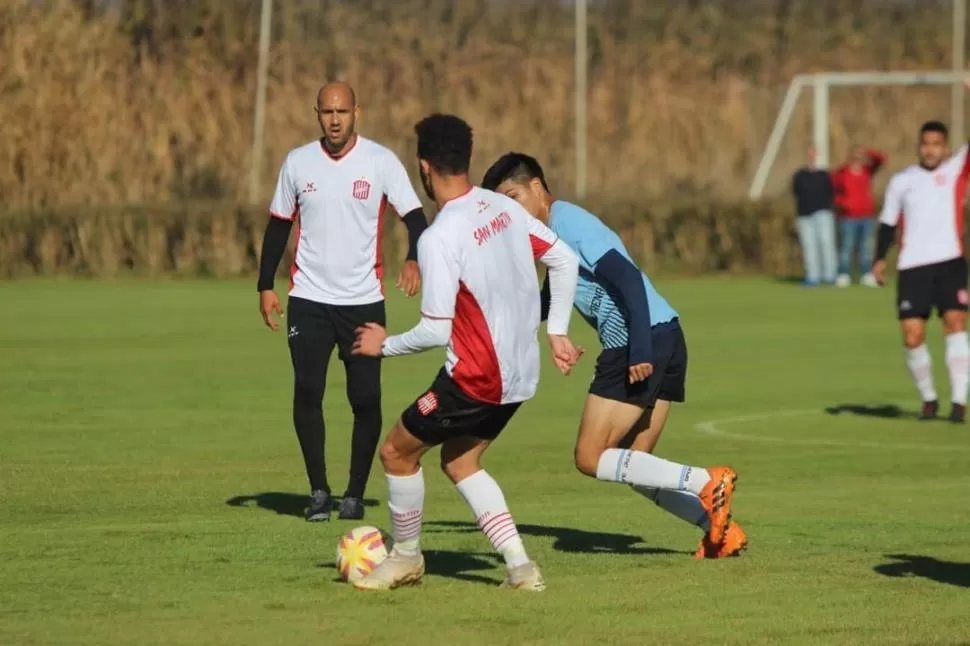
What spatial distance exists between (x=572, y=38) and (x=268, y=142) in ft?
33.3

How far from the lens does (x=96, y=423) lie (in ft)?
51.9

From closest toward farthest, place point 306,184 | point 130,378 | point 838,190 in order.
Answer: point 306,184
point 130,378
point 838,190

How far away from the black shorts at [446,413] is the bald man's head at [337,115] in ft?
9.07

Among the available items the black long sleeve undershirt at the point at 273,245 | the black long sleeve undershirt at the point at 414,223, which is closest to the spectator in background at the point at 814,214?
the black long sleeve undershirt at the point at 273,245

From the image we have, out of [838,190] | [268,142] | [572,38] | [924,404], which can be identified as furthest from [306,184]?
[572,38]

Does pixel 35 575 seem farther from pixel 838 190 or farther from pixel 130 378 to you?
pixel 838 190

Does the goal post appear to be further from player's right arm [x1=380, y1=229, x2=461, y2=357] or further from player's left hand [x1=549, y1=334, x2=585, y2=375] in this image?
player's right arm [x1=380, y1=229, x2=461, y2=357]

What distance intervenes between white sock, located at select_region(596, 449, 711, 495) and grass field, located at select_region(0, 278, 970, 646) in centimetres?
37

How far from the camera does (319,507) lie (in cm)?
1114

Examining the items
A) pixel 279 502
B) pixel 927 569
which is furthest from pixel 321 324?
pixel 927 569

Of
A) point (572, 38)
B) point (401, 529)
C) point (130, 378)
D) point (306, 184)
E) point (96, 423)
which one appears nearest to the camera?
point (401, 529)

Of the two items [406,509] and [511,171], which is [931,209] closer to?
[511,171]

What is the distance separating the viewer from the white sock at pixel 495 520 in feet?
29.0

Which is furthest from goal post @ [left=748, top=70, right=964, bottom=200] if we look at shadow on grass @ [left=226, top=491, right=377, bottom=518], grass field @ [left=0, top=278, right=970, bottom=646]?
shadow on grass @ [left=226, top=491, right=377, bottom=518]
